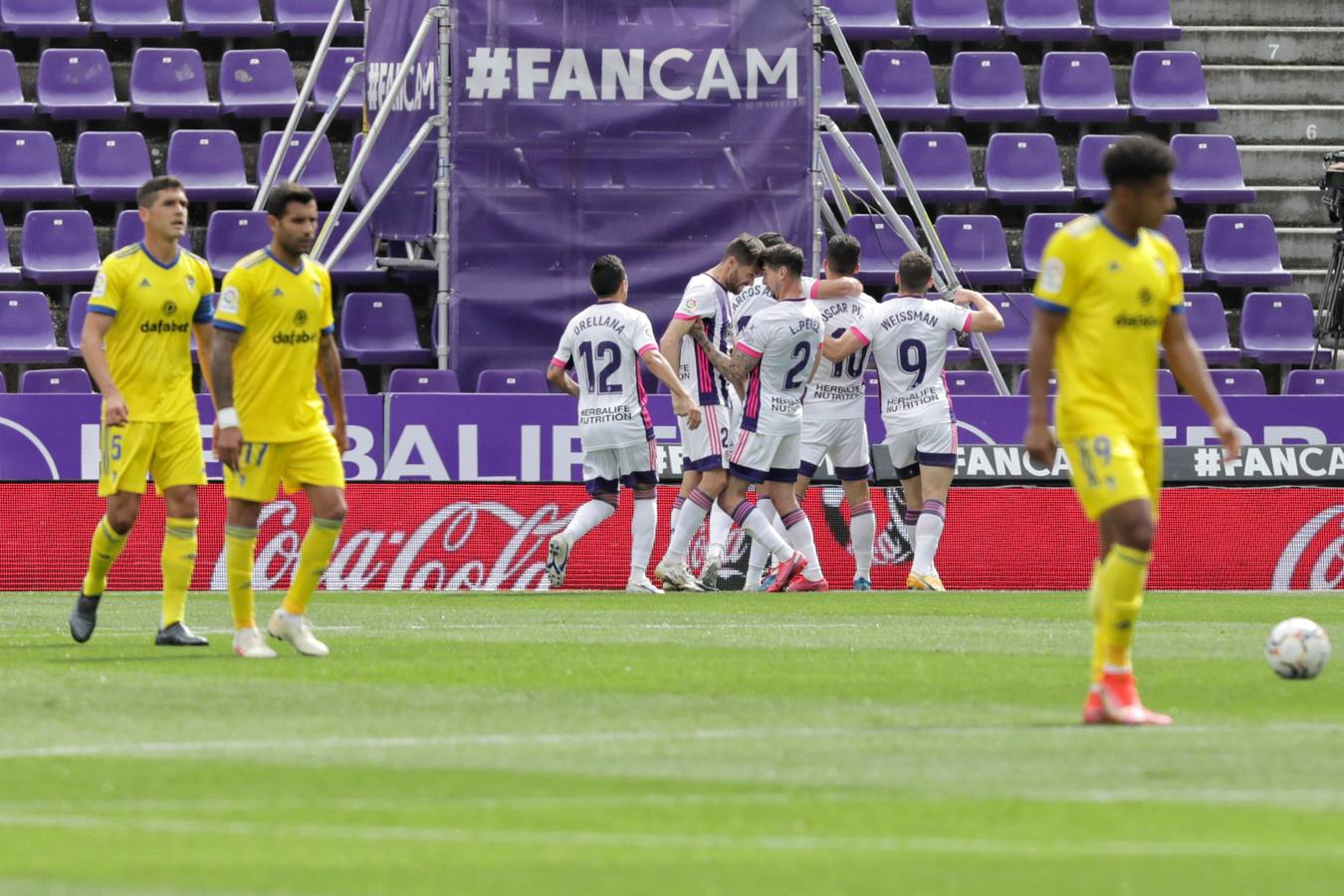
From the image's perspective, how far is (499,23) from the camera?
1922 centimetres

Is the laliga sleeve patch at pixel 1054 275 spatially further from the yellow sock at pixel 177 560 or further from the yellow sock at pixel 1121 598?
the yellow sock at pixel 177 560

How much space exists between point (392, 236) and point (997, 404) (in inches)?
221

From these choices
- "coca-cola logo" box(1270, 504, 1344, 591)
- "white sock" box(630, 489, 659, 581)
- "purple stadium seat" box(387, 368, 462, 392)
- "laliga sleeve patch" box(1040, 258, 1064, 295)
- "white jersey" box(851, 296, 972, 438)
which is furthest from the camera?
"purple stadium seat" box(387, 368, 462, 392)

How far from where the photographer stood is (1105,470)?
7980mm

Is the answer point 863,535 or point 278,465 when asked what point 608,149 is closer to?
point 863,535

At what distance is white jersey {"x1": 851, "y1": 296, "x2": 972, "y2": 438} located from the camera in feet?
55.7

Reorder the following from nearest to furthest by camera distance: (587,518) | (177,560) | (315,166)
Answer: (177,560), (587,518), (315,166)

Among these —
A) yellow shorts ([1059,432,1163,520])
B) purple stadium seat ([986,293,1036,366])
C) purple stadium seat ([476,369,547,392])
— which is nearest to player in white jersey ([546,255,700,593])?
purple stadium seat ([476,369,547,392])

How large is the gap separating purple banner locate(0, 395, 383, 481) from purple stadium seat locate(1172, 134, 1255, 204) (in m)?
10.0

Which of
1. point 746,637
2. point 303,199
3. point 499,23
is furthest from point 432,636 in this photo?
point 499,23

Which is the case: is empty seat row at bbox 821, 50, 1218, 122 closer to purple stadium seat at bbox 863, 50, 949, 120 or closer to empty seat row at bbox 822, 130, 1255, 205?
purple stadium seat at bbox 863, 50, 949, 120

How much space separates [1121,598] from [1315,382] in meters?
13.7

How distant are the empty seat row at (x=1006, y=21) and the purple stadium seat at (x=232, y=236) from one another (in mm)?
6821

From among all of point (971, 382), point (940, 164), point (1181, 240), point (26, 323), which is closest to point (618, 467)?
point (971, 382)
